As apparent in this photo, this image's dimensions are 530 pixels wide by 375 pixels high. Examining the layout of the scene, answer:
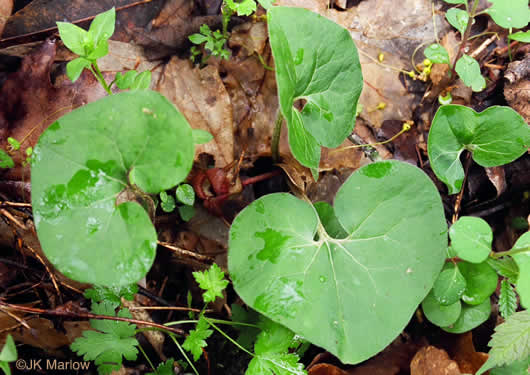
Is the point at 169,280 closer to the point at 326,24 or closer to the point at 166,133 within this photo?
the point at 166,133

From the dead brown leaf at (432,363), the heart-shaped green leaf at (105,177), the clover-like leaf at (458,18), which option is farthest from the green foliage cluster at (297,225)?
the clover-like leaf at (458,18)

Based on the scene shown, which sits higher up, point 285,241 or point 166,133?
point 166,133

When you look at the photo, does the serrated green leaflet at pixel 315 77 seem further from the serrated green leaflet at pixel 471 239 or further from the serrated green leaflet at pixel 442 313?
the serrated green leaflet at pixel 442 313

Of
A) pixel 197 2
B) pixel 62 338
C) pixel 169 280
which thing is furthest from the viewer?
→ pixel 197 2

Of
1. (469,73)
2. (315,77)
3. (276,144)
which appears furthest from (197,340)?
(469,73)

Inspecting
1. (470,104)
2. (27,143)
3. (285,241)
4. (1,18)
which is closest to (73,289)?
(27,143)
